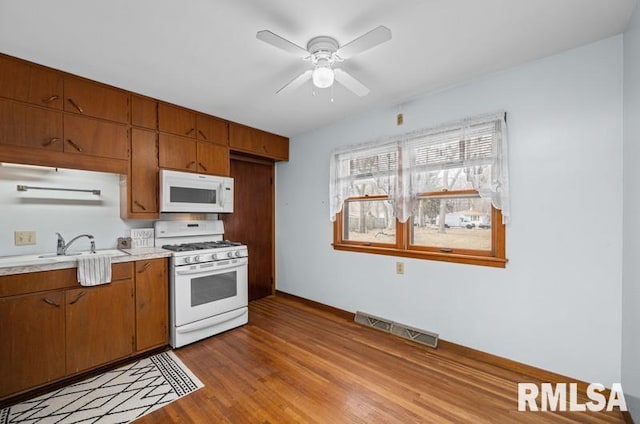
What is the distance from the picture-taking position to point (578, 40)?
1.91 metres

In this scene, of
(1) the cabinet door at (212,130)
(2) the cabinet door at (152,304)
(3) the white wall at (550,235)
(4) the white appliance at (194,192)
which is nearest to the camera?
(3) the white wall at (550,235)

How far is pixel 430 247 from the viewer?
2803 mm

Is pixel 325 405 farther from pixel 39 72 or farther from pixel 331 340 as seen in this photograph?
pixel 39 72

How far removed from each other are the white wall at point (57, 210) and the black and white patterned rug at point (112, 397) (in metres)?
1.23

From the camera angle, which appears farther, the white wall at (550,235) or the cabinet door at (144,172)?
the cabinet door at (144,172)

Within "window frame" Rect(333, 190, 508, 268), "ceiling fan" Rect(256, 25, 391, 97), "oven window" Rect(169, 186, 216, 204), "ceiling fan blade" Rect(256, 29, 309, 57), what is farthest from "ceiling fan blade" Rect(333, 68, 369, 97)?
"oven window" Rect(169, 186, 216, 204)

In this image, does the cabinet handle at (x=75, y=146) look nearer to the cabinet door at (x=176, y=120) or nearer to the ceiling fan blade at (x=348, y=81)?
the cabinet door at (x=176, y=120)

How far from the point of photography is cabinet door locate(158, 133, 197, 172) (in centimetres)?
292

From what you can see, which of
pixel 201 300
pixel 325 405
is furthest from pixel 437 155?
pixel 201 300

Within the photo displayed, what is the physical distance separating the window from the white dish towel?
7.85 feet

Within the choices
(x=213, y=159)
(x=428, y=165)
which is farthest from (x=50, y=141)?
(x=428, y=165)

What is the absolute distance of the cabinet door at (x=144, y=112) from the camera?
270cm

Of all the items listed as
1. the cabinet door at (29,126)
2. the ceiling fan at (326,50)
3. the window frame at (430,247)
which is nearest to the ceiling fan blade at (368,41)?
the ceiling fan at (326,50)

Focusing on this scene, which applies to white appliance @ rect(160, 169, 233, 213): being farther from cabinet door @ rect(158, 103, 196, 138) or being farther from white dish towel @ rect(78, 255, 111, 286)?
white dish towel @ rect(78, 255, 111, 286)
